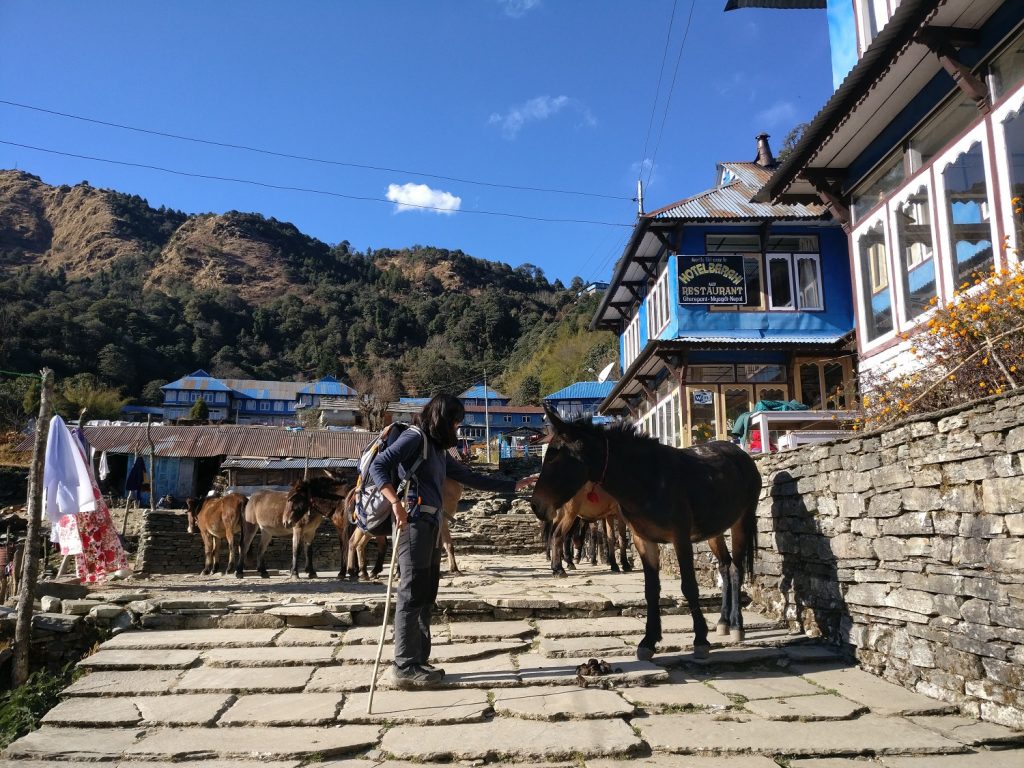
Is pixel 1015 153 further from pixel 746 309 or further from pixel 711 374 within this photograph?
pixel 711 374

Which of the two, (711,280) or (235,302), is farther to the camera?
→ (235,302)

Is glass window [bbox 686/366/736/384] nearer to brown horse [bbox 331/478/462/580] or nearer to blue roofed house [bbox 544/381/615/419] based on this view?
brown horse [bbox 331/478/462/580]

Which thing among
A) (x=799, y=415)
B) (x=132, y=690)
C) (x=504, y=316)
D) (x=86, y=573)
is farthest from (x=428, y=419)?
(x=504, y=316)

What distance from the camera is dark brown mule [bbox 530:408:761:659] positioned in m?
5.21

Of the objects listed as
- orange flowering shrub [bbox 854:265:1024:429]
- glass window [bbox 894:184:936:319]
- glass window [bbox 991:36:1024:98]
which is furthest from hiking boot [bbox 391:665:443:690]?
glass window [bbox 991:36:1024:98]

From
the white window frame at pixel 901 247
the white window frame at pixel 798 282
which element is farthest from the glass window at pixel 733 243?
the white window frame at pixel 901 247

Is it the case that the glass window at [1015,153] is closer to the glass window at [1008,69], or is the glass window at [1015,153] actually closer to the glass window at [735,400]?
the glass window at [1008,69]

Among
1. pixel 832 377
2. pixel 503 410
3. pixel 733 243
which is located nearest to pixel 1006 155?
pixel 733 243

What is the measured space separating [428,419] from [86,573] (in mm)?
6641

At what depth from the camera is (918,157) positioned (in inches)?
349

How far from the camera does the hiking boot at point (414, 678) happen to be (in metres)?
4.54

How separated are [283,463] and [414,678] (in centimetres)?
3186

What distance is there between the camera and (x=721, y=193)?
17.8m

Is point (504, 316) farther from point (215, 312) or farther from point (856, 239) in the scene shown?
point (856, 239)
